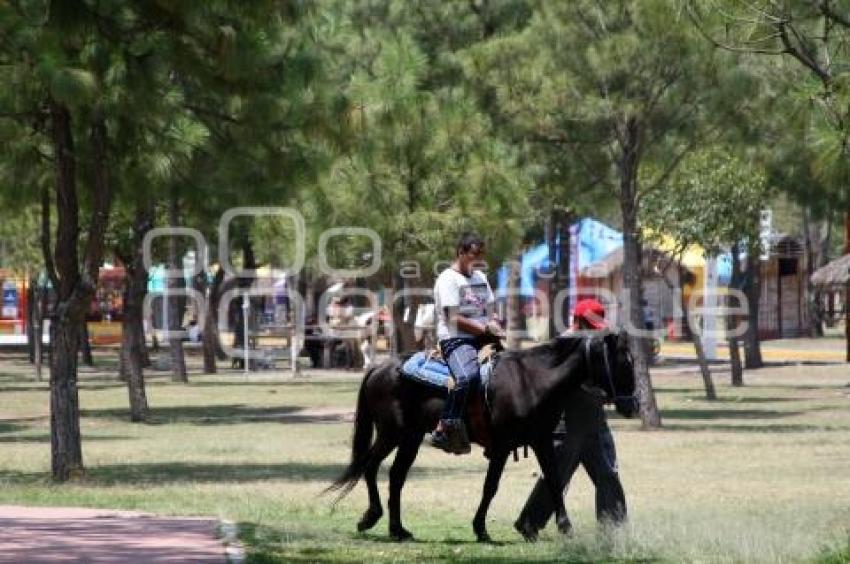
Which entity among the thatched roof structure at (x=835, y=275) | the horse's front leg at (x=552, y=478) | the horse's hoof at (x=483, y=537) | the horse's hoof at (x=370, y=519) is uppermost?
the thatched roof structure at (x=835, y=275)

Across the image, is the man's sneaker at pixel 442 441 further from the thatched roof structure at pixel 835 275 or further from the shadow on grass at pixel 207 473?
the thatched roof structure at pixel 835 275

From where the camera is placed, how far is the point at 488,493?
1220 centimetres

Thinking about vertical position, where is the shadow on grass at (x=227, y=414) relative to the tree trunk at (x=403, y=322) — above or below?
below

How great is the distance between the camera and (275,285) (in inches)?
2589

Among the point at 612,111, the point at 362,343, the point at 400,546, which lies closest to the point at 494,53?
the point at 612,111

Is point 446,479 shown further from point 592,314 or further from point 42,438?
point 42,438

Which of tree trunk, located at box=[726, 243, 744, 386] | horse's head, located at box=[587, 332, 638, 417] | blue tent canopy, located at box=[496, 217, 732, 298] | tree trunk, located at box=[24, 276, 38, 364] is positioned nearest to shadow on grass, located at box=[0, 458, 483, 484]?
horse's head, located at box=[587, 332, 638, 417]

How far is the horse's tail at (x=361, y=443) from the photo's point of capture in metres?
12.9

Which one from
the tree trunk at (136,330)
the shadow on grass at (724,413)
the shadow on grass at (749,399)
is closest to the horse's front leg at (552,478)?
the tree trunk at (136,330)

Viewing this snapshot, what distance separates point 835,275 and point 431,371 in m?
26.8

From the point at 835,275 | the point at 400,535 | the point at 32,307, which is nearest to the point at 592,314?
the point at 400,535

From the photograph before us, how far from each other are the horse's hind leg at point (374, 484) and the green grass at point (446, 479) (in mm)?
171

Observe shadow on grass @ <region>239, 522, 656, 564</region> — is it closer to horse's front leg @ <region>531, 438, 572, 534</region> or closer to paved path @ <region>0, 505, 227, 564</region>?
horse's front leg @ <region>531, 438, 572, 534</region>

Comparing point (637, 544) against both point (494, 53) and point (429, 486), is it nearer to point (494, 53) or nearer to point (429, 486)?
point (429, 486)
